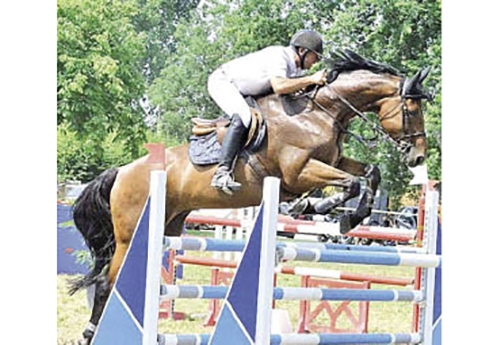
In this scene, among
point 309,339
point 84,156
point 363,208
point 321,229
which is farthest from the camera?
point 84,156

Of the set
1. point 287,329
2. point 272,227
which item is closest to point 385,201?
point 287,329

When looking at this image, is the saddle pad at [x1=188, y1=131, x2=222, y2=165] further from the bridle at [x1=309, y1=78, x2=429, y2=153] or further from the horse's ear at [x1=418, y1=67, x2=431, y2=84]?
the horse's ear at [x1=418, y1=67, x2=431, y2=84]

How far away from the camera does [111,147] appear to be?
17.2 feet

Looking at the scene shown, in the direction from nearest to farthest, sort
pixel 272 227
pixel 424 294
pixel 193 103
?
pixel 272 227, pixel 424 294, pixel 193 103

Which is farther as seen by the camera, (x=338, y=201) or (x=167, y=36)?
(x=167, y=36)

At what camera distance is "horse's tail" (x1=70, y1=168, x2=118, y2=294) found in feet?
11.4

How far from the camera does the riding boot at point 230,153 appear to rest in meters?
3.15

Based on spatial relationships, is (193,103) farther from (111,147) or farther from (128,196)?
(128,196)

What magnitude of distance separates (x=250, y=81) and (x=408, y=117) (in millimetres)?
562

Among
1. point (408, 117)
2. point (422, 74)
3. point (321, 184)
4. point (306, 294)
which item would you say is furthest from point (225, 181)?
point (306, 294)

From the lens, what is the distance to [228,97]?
3207 millimetres

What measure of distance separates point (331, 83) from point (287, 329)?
88cm

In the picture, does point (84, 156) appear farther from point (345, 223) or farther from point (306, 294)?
point (306, 294)

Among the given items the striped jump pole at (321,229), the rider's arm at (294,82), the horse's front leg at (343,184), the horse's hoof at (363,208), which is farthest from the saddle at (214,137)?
the striped jump pole at (321,229)
